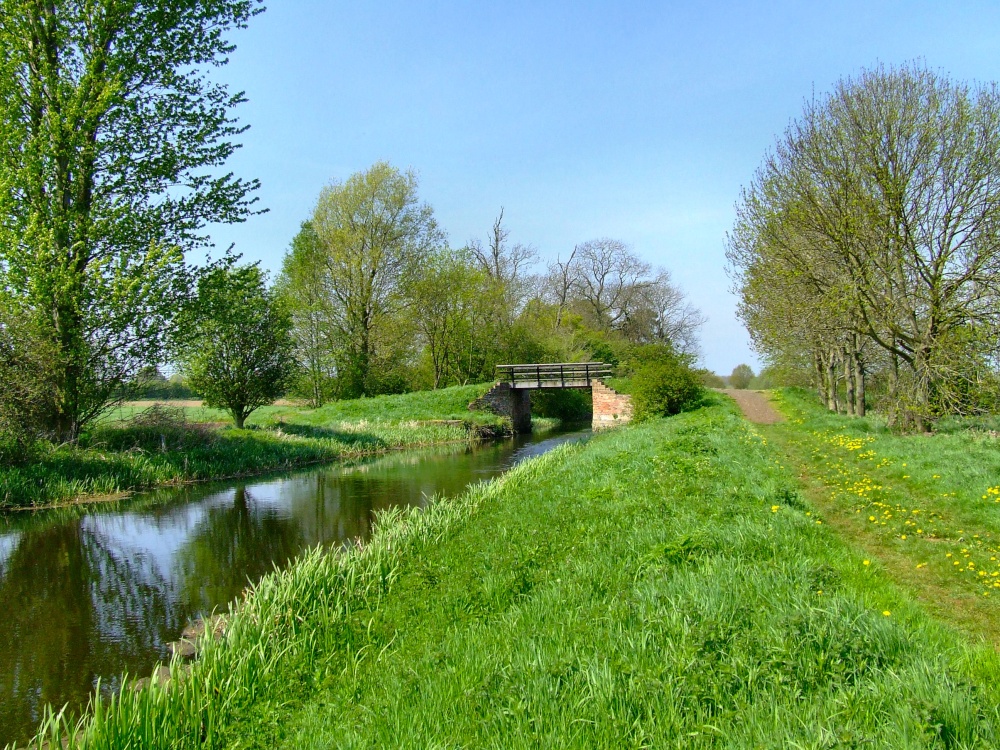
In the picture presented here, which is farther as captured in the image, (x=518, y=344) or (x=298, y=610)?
(x=518, y=344)

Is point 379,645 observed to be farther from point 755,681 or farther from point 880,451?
point 880,451

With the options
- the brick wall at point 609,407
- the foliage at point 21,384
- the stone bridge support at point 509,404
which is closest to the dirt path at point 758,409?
the brick wall at point 609,407

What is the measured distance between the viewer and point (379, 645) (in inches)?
201

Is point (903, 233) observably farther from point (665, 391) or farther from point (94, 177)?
point (94, 177)

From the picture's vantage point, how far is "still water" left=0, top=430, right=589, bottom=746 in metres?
5.99

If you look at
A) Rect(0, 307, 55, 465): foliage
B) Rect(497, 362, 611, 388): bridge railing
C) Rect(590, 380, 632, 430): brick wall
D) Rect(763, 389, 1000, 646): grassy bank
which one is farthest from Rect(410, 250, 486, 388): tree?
Rect(763, 389, 1000, 646): grassy bank

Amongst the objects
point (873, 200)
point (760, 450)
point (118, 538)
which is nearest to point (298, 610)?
point (118, 538)

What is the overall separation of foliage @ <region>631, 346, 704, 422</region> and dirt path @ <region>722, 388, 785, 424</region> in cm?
195

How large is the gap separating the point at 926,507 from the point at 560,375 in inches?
992

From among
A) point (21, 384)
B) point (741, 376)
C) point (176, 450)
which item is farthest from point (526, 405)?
point (741, 376)

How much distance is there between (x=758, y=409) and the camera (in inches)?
1016

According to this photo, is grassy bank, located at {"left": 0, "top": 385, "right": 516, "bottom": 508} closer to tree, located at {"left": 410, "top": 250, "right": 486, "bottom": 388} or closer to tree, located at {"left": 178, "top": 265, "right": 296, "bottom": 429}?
tree, located at {"left": 178, "top": 265, "right": 296, "bottom": 429}

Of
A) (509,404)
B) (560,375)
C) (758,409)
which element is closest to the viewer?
(758,409)

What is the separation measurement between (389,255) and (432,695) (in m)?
34.5
